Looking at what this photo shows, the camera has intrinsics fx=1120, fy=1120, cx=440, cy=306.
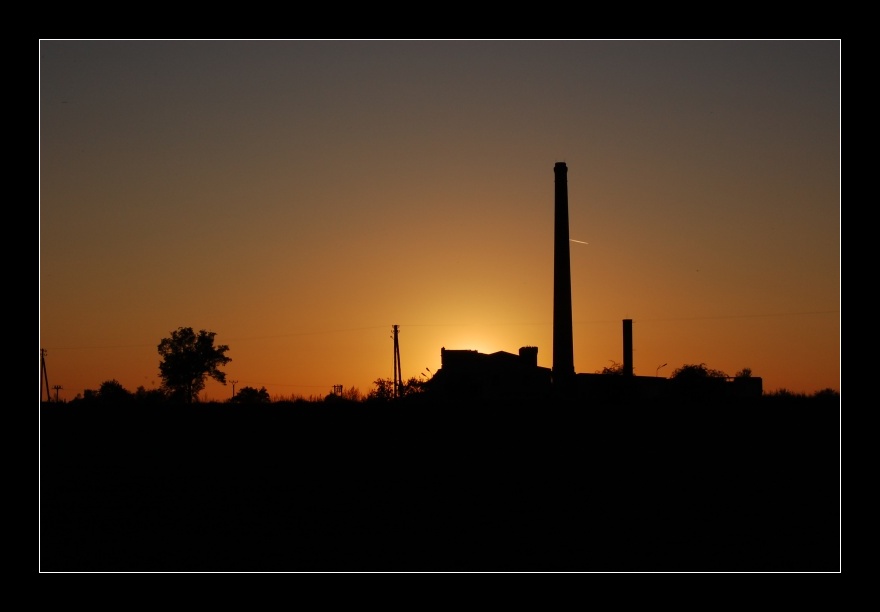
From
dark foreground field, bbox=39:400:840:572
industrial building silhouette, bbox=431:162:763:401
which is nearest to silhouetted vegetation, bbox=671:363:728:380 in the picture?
industrial building silhouette, bbox=431:162:763:401

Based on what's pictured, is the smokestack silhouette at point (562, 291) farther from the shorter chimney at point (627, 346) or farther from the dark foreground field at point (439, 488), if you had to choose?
the dark foreground field at point (439, 488)

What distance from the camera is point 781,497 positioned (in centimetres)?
1947

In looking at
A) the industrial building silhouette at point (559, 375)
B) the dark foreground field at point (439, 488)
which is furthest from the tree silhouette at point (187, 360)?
the dark foreground field at point (439, 488)

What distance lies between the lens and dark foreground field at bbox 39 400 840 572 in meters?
16.2

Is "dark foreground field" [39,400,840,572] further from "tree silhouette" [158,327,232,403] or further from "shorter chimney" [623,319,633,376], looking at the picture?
"tree silhouette" [158,327,232,403]

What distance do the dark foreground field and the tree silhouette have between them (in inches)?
2359

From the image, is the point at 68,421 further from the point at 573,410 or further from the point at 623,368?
the point at 623,368

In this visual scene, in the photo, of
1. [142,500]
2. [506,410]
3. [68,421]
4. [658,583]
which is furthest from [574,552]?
[68,421]

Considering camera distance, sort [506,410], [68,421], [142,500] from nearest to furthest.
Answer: [142,500] → [68,421] → [506,410]

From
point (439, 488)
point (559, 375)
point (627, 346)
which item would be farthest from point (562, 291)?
point (439, 488)

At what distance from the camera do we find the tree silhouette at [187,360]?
284 ft

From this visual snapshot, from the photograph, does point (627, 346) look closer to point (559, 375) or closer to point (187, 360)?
point (559, 375)

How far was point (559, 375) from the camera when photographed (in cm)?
5475
